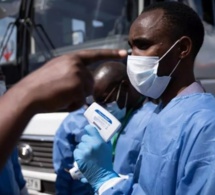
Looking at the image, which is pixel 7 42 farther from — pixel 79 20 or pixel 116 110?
pixel 116 110

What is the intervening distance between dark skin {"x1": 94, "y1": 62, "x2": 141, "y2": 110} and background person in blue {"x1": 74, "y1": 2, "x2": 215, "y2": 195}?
1.99ft

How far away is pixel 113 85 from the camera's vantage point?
2.84 m

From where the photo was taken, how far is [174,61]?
6.31 ft

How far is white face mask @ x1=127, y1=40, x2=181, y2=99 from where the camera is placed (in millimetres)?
1947

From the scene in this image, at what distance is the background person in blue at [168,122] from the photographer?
62.4 inches

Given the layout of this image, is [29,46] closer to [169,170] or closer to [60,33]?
[60,33]

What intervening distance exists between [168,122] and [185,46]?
14.4 inches

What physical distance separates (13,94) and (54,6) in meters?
3.10

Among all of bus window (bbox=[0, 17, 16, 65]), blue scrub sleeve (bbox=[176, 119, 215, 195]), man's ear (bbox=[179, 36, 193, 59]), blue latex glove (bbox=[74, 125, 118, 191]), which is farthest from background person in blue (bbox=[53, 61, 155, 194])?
bus window (bbox=[0, 17, 16, 65])

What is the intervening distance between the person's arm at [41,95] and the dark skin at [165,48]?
101cm

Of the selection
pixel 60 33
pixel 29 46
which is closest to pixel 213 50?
pixel 60 33

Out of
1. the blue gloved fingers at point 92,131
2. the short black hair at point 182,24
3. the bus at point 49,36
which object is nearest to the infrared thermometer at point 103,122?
the blue gloved fingers at point 92,131

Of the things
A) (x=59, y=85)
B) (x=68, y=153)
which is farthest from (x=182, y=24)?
(x=68, y=153)

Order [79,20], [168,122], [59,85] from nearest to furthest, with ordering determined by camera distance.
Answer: [59,85] < [168,122] < [79,20]
